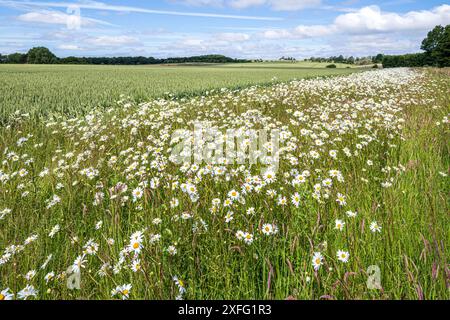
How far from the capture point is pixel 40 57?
87.4 m

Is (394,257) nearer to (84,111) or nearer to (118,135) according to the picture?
(118,135)

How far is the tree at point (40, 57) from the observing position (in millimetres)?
86938

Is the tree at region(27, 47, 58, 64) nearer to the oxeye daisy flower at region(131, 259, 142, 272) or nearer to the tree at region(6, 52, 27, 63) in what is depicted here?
the tree at region(6, 52, 27, 63)

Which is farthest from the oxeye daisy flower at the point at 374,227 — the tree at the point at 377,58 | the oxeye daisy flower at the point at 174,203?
the tree at the point at 377,58

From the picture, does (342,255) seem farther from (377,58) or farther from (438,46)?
(377,58)

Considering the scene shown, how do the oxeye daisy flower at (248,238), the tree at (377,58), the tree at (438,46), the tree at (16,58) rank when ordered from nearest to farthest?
the oxeye daisy flower at (248,238)
the tree at (438,46)
the tree at (16,58)
the tree at (377,58)

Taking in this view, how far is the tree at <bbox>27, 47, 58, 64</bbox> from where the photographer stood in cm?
8694

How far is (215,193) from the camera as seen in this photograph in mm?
3189

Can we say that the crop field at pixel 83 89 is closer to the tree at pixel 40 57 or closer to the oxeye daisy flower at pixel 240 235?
the oxeye daisy flower at pixel 240 235

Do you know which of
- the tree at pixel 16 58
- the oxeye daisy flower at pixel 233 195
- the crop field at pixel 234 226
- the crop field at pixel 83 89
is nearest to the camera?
the crop field at pixel 234 226
